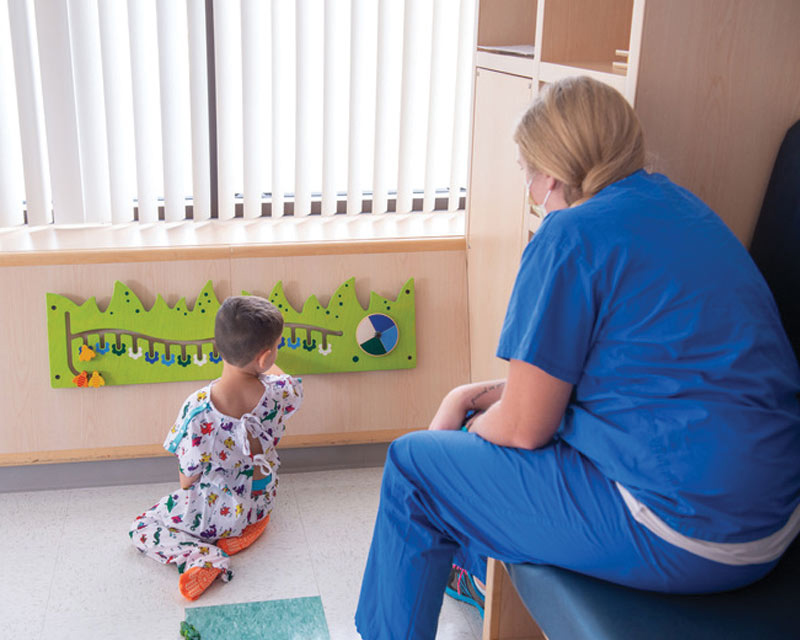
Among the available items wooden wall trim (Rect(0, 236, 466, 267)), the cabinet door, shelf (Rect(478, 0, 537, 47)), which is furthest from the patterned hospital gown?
shelf (Rect(478, 0, 537, 47))

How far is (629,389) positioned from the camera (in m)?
1.33

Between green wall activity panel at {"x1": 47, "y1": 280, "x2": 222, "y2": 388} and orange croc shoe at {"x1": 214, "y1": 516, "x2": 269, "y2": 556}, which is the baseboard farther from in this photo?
orange croc shoe at {"x1": 214, "y1": 516, "x2": 269, "y2": 556}

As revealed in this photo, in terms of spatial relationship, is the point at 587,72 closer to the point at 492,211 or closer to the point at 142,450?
the point at 492,211

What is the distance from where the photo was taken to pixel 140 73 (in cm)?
249

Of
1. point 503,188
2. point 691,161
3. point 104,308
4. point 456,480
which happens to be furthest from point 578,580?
point 104,308

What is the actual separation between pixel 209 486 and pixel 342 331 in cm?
60

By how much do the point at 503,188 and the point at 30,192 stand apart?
4.58 feet

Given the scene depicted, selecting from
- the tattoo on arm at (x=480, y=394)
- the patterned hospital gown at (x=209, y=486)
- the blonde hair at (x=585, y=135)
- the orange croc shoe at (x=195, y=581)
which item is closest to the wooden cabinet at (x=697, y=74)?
the blonde hair at (x=585, y=135)

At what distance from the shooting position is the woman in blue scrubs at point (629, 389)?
128 centimetres

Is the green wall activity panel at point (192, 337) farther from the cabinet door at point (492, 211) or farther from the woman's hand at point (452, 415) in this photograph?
the woman's hand at point (452, 415)

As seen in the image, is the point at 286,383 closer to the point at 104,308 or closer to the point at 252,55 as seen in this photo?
the point at 104,308

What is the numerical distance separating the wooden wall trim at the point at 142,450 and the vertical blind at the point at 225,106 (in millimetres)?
703

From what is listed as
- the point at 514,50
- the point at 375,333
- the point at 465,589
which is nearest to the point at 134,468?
the point at 375,333

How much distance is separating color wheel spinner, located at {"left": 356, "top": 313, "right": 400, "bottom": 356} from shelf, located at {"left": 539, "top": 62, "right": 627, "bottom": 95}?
85cm
